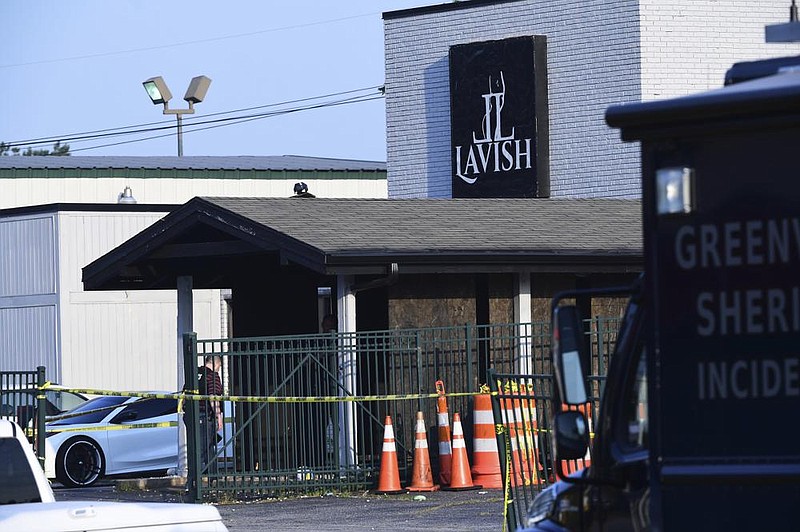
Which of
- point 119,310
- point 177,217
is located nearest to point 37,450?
point 177,217

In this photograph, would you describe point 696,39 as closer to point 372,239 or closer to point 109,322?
point 372,239

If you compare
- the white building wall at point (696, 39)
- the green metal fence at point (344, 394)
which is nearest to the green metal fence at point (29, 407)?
the green metal fence at point (344, 394)

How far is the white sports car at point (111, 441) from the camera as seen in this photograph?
880 inches

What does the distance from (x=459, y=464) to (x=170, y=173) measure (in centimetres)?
3741

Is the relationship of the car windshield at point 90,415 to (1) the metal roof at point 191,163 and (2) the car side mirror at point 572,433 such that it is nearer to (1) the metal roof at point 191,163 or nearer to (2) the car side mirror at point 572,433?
(2) the car side mirror at point 572,433

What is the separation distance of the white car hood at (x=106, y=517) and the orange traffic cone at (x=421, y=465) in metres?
10.0

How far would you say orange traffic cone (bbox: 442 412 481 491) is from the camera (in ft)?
59.9

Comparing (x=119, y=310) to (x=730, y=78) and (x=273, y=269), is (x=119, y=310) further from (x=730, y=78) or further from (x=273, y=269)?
(x=730, y=78)

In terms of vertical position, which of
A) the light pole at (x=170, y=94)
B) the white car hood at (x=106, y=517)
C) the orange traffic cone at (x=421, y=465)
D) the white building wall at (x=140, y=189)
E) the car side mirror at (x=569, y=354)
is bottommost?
the orange traffic cone at (x=421, y=465)

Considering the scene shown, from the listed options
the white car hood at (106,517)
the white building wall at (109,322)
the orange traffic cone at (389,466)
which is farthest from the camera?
the white building wall at (109,322)

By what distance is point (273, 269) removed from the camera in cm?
2248

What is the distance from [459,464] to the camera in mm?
18312

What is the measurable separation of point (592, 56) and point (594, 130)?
4.31 ft

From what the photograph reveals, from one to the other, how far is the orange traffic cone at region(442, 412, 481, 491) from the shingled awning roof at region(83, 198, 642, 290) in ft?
7.36
